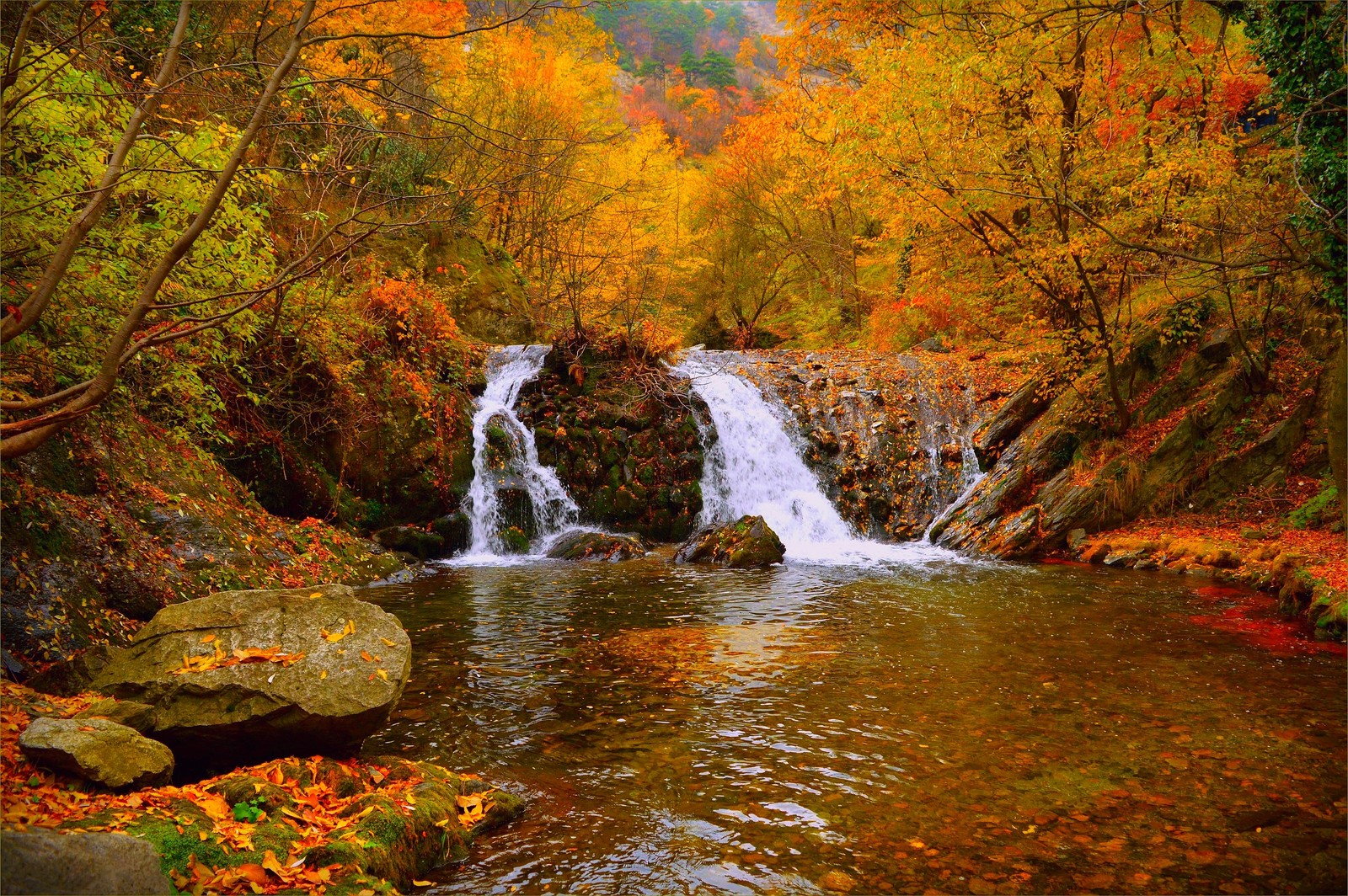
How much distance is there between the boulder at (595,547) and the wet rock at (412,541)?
1.78 meters

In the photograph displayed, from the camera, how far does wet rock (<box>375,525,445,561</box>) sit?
11969mm

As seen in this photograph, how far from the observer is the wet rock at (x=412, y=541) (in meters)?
12.0

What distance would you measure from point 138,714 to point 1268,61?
9.84m

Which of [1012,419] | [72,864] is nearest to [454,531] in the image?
[1012,419]

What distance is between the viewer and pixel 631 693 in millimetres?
5992

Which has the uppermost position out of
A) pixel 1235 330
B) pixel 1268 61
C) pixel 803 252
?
pixel 803 252

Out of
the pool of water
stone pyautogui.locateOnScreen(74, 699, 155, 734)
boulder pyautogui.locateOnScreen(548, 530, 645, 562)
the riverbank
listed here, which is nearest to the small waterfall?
boulder pyautogui.locateOnScreen(548, 530, 645, 562)

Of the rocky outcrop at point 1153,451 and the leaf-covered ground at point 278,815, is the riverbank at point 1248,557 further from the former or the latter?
the leaf-covered ground at point 278,815

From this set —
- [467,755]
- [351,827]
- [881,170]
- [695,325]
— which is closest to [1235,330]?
[881,170]

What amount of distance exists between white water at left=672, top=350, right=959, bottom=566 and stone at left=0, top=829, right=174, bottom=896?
10687 mm

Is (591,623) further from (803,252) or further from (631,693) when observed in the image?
(803,252)

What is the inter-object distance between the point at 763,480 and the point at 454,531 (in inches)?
227

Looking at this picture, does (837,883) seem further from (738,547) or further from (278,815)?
(738,547)

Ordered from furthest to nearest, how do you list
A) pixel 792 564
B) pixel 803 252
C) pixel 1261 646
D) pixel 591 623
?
1. pixel 803 252
2. pixel 792 564
3. pixel 591 623
4. pixel 1261 646
